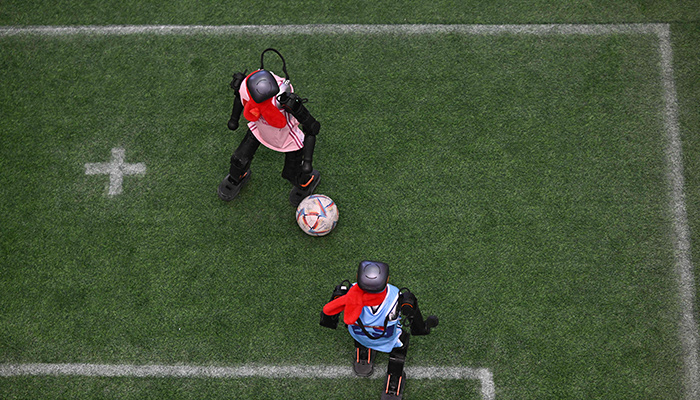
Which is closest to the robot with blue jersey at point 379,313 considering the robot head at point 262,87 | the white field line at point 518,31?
the robot head at point 262,87

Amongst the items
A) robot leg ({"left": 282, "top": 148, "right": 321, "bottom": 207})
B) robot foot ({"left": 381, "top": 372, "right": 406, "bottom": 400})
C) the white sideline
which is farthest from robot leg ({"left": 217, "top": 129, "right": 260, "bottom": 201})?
robot foot ({"left": 381, "top": 372, "right": 406, "bottom": 400})

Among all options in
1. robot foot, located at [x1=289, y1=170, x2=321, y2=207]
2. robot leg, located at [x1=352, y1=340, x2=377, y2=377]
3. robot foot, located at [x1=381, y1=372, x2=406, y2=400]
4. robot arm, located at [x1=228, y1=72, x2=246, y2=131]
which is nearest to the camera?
robot arm, located at [x1=228, y1=72, x2=246, y2=131]

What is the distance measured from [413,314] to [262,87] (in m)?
2.50

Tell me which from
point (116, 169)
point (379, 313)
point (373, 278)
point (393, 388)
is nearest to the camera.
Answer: point (373, 278)

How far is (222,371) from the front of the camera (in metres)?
5.77

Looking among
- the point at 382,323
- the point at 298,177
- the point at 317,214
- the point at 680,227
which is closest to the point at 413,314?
the point at 382,323

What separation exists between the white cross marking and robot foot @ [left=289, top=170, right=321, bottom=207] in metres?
1.91

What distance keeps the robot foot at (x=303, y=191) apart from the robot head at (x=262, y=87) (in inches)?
61.6

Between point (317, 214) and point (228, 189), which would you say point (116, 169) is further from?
point (317, 214)

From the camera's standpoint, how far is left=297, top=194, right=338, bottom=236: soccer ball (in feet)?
19.5

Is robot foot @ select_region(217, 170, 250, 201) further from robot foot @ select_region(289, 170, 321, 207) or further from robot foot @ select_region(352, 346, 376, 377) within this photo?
robot foot @ select_region(352, 346, 376, 377)


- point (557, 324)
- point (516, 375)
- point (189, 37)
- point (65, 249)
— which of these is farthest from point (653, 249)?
point (65, 249)

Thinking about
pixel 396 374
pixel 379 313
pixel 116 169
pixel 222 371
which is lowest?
pixel 222 371

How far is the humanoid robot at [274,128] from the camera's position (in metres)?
4.98
